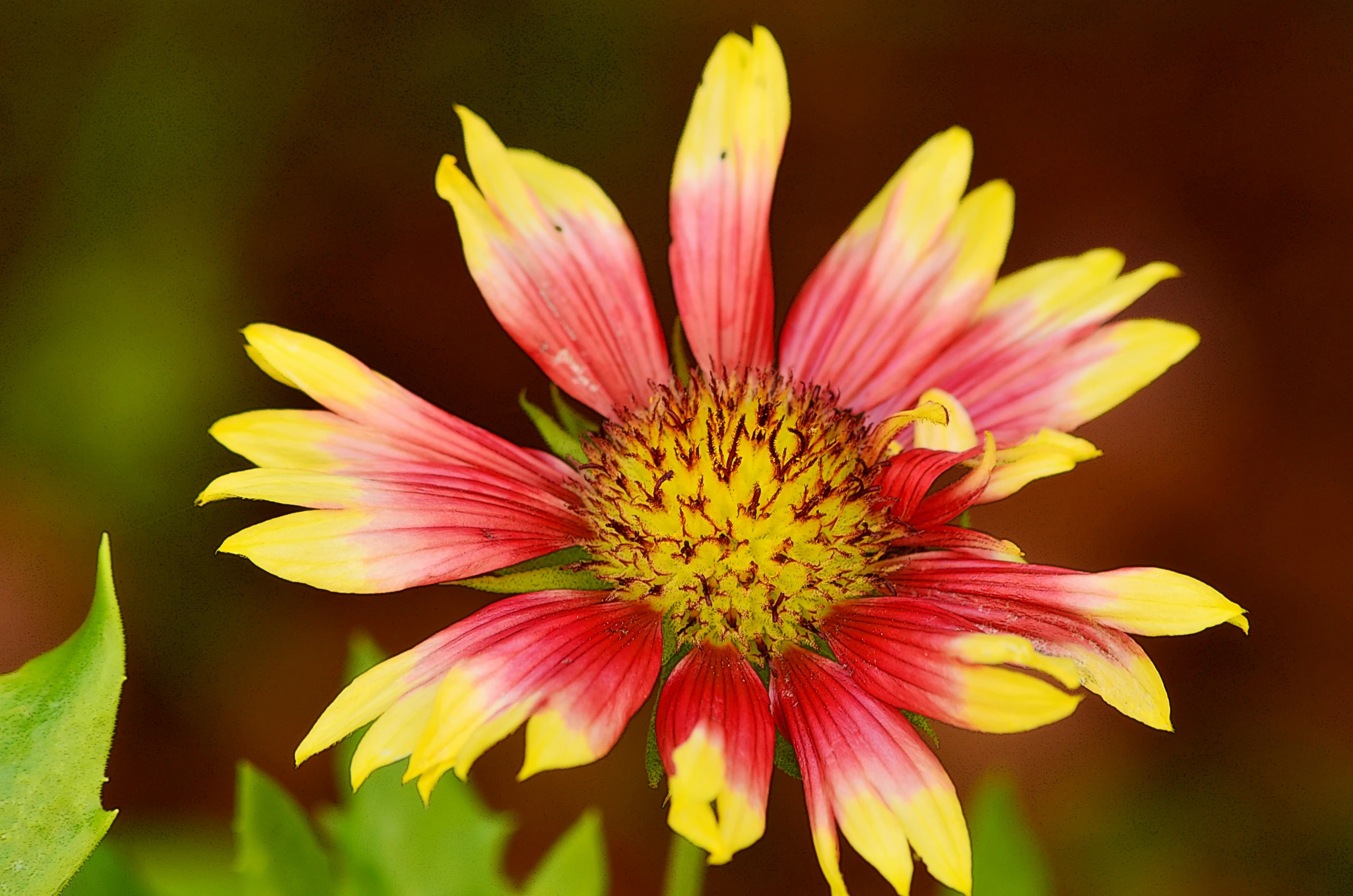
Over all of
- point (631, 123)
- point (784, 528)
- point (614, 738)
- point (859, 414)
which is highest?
point (631, 123)

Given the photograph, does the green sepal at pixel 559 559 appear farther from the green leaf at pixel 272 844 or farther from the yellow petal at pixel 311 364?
the green leaf at pixel 272 844

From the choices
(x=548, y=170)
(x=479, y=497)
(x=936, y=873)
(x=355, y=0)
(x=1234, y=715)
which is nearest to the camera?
(x=936, y=873)

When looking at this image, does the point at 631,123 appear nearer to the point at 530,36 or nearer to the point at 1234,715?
the point at 530,36

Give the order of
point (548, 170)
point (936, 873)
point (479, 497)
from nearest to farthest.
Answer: point (936, 873) < point (479, 497) < point (548, 170)

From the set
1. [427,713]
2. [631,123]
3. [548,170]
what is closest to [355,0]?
[631,123]

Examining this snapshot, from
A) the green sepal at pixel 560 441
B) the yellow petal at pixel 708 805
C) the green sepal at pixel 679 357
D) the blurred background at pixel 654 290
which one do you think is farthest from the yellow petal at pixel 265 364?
the blurred background at pixel 654 290
